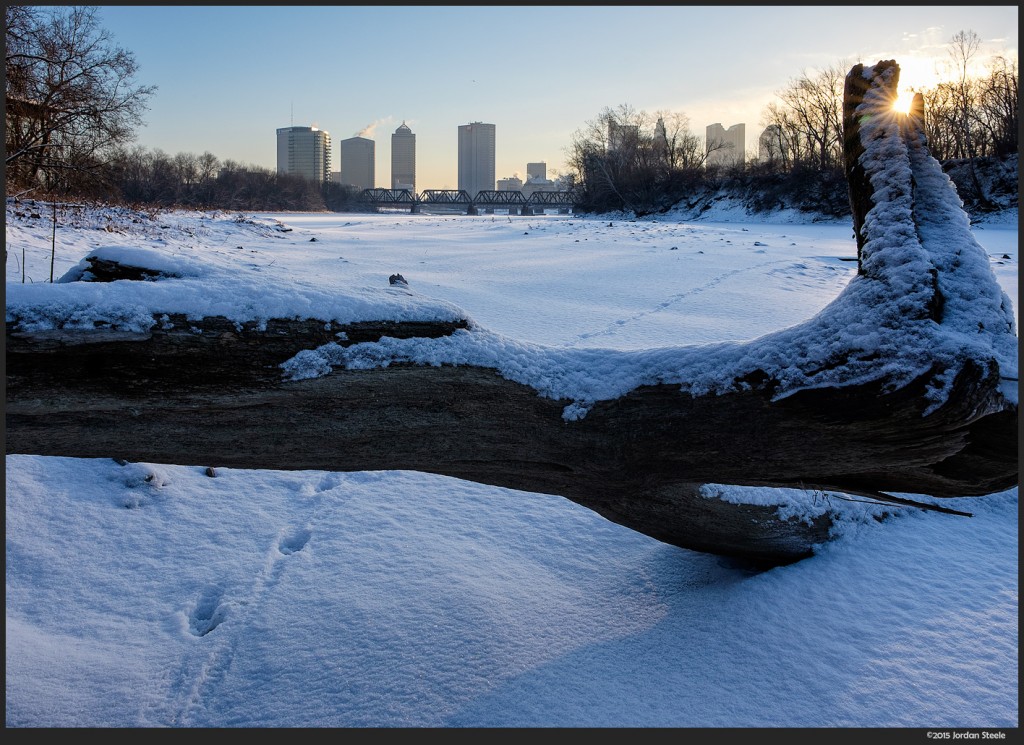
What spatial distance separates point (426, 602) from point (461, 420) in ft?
3.98

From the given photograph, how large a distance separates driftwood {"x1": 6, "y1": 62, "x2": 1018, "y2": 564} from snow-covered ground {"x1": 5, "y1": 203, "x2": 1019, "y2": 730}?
133 millimetres

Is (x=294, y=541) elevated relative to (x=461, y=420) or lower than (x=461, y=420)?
lower

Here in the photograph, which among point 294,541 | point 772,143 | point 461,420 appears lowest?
point 294,541

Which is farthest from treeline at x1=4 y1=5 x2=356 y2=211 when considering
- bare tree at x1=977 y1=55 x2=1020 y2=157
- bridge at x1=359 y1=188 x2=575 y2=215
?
bridge at x1=359 y1=188 x2=575 y2=215

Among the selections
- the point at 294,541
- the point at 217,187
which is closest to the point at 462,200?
the point at 217,187

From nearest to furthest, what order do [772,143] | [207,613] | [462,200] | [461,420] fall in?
[461,420]
[207,613]
[772,143]
[462,200]

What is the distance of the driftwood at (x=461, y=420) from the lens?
2.02 metres

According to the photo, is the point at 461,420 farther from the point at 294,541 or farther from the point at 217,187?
the point at 217,187

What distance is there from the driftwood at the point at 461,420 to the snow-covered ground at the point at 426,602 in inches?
5.2

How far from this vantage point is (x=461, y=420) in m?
2.36

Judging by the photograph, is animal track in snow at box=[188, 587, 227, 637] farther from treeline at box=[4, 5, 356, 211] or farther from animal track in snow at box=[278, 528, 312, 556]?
treeline at box=[4, 5, 356, 211]

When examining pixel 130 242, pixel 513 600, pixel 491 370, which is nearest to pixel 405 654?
pixel 513 600

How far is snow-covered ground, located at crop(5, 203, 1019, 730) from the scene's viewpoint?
240 cm
